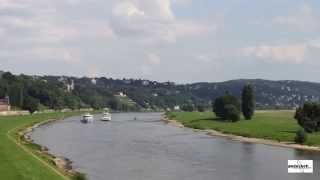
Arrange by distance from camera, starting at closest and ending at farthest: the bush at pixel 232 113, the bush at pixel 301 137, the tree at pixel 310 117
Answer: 1. the bush at pixel 301 137
2. the tree at pixel 310 117
3. the bush at pixel 232 113

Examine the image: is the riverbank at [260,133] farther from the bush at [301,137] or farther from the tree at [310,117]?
the tree at [310,117]

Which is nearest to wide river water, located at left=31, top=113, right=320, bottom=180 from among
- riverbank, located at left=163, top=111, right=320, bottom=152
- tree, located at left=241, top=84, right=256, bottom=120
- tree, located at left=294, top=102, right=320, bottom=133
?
riverbank, located at left=163, top=111, right=320, bottom=152

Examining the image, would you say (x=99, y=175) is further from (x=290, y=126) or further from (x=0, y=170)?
(x=290, y=126)

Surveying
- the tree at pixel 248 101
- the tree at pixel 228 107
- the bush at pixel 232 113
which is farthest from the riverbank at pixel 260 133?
the tree at pixel 248 101

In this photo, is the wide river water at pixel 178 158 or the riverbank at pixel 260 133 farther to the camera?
the riverbank at pixel 260 133

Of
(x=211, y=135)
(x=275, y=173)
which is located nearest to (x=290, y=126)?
(x=211, y=135)

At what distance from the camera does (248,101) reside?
139250 millimetres

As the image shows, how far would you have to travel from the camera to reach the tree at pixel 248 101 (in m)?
139

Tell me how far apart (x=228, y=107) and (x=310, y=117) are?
4866 cm

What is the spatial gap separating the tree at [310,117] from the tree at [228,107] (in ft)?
141

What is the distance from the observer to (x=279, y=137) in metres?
97.0

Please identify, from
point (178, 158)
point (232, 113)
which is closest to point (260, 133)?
point (232, 113)

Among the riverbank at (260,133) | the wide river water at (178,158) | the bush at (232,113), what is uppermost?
the bush at (232,113)

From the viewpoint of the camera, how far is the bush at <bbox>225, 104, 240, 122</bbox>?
140 meters
